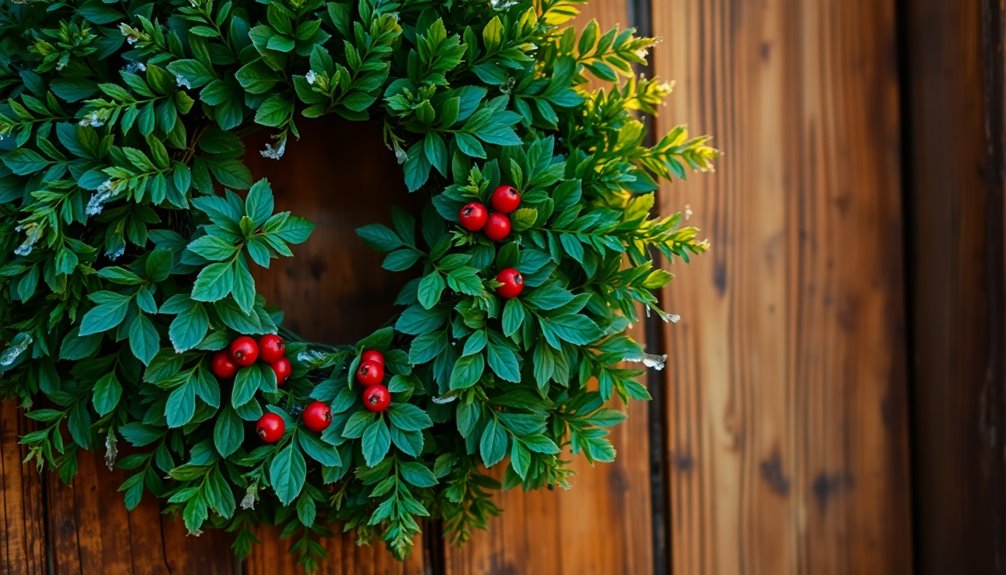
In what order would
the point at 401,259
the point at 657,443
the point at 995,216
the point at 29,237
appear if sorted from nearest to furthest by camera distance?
the point at 29,237
the point at 401,259
the point at 995,216
the point at 657,443

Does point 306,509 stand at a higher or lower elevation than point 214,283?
lower

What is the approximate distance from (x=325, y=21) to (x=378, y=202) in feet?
0.80

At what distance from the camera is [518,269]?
874mm

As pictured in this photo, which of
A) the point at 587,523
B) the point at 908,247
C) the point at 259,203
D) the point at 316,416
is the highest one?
the point at 259,203

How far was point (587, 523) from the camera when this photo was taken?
1.11m

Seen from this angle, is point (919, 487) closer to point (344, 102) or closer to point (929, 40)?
point (929, 40)

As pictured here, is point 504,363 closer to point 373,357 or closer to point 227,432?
point 373,357

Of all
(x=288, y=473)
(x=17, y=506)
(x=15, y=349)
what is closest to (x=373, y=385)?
(x=288, y=473)

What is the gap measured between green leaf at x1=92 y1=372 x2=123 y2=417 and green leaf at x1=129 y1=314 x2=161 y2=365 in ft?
0.19

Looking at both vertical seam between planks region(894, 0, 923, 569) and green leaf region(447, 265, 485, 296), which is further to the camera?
vertical seam between planks region(894, 0, 923, 569)

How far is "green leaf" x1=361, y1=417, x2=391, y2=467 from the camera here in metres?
0.85

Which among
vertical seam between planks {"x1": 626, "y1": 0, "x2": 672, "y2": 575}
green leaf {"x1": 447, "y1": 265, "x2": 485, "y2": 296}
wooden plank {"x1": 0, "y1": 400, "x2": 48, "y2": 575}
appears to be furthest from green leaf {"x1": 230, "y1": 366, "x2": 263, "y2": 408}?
vertical seam between planks {"x1": 626, "y1": 0, "x2": 672, "y2": 575}

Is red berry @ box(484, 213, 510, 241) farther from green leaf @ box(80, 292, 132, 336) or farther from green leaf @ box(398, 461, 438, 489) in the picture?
green leaf @ box(80, 292, 132, 336)

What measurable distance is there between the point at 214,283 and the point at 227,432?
0.16 metres
